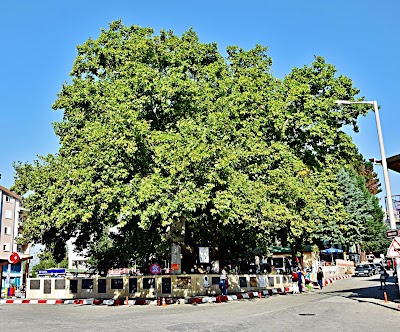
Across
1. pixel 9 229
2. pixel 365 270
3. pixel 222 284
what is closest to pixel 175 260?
pixel 222 284

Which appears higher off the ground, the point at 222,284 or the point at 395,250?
the point at 395,250

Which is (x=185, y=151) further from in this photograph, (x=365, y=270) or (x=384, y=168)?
(x=365, y=270)

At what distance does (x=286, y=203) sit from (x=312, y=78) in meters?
10.1

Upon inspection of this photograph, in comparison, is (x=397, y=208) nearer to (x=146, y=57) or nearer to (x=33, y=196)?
(x=146, y=57)

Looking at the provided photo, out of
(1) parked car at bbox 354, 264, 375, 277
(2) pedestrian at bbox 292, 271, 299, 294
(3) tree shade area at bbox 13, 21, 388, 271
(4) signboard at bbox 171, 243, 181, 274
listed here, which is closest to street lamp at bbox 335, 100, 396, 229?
(3) tree shade area at bbox 13, 21, 388, 271

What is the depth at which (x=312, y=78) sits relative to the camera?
31.0 metres

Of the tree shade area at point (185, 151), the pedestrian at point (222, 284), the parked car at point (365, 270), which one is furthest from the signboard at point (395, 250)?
the parked car at point (365, 270)

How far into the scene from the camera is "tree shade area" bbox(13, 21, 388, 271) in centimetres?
2048

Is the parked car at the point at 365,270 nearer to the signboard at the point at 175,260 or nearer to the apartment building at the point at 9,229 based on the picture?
the signboard at the point at 175,260

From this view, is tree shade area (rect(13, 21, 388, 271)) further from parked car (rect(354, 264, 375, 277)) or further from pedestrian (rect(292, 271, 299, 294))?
parked car (rect(354, 264, 375, 277))

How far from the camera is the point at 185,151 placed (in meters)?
20.2

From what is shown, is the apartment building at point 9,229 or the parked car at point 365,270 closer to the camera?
the parked car at point 365,270

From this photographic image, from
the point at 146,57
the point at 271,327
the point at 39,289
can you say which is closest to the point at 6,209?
the point at 39,289

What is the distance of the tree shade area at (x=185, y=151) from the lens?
20.5m
